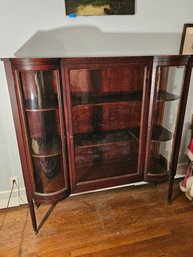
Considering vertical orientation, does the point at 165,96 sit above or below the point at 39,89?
below

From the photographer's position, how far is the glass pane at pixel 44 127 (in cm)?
138

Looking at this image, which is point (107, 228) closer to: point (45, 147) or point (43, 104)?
point (45, 147)

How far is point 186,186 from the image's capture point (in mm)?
2033

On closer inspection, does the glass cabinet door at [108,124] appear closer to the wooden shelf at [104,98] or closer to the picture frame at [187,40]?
the wooden shelf at [104,98]

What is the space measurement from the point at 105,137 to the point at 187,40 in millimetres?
1200

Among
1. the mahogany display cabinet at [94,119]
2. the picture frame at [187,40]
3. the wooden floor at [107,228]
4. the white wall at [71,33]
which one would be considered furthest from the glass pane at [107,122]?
the picture frame at [187,40]

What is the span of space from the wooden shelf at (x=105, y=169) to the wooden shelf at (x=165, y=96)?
1.95 feet

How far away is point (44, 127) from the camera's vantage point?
153 cm

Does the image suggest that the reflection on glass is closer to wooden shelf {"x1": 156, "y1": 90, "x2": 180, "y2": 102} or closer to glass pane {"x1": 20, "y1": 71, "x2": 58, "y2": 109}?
wooden shelf {"x1": 156, "y1": 90, "x2": 180, "y2": 102}

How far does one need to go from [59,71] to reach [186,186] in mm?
1704

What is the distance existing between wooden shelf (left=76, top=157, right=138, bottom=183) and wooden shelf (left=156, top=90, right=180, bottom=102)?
1.95ft

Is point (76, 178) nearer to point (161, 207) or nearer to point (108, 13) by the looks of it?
point (161, 207)

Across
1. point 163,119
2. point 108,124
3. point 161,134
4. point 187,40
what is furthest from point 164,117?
point 187,40

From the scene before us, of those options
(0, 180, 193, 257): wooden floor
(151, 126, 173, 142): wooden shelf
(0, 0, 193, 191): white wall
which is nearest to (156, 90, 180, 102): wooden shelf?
(151, 126, 173, 142): wooden shelf
